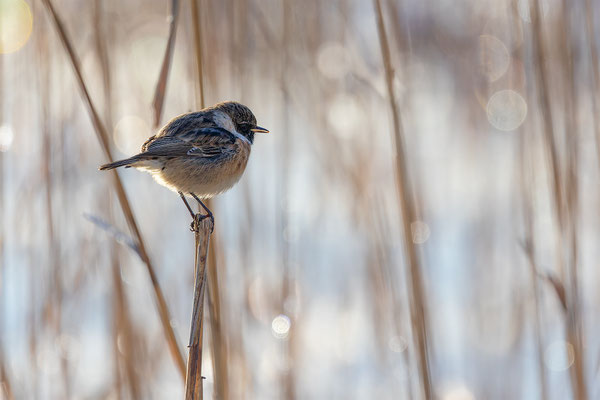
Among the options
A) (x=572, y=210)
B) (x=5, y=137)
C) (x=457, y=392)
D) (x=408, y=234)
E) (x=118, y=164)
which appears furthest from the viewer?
(x=457, y=392)

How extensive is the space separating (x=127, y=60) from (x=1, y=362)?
1.60 m

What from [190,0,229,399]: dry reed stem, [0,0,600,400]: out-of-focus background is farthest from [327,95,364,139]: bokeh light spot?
[190,0,229,399]: dry reed stem

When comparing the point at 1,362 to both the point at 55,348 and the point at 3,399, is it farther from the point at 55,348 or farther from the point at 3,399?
the point at 55,348

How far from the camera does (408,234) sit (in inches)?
70.4

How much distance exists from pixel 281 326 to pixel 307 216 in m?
1.01

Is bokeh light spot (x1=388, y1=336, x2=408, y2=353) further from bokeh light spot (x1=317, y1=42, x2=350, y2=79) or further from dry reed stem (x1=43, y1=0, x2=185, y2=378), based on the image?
bokeh light spot (x1=317, y1=42, x2=350, y2=79)

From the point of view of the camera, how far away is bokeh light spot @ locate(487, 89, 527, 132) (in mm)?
3381

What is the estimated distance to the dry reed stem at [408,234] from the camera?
171 cm

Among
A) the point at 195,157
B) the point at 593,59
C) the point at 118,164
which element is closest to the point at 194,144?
the point at 195,157

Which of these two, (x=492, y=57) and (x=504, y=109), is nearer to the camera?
(x=492, y=57)

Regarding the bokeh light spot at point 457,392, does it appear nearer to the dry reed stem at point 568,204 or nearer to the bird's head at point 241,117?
the dry reed stem at point 568,204

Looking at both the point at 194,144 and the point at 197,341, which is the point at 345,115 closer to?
the point at 194,144

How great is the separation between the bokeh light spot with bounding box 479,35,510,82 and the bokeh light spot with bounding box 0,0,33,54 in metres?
1.85

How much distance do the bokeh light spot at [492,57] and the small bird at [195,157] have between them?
122 cm
